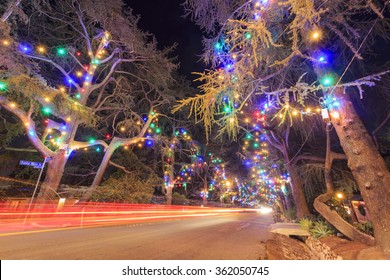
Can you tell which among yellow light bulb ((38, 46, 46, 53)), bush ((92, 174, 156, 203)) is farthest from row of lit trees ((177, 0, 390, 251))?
bush ((92, 174, 156, 203))

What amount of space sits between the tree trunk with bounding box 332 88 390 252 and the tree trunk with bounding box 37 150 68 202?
45.6 ft

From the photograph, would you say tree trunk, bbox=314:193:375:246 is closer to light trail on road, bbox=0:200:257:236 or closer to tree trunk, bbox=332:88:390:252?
tree trunk, bbox=332:88:390:252

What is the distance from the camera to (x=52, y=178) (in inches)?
507

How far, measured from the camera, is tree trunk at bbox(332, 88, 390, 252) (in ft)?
15.3

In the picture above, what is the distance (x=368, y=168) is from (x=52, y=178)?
1454 cm

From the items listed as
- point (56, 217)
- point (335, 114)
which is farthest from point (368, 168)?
point (56, 217)

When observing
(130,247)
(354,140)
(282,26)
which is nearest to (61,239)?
(130,247)

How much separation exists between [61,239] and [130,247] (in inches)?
88.2

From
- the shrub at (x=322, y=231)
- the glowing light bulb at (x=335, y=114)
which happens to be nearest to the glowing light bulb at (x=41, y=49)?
the glowing light bulb at (x=335, y=114)

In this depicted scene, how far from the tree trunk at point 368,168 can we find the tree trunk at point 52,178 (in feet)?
45.6

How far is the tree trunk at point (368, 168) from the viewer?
468cm

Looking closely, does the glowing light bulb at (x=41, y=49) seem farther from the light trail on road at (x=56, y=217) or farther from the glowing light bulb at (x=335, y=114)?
the glowing light bulb at (x=335, y=114)

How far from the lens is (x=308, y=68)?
9.00 metres

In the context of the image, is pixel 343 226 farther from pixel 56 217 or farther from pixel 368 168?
pixel 56 217
